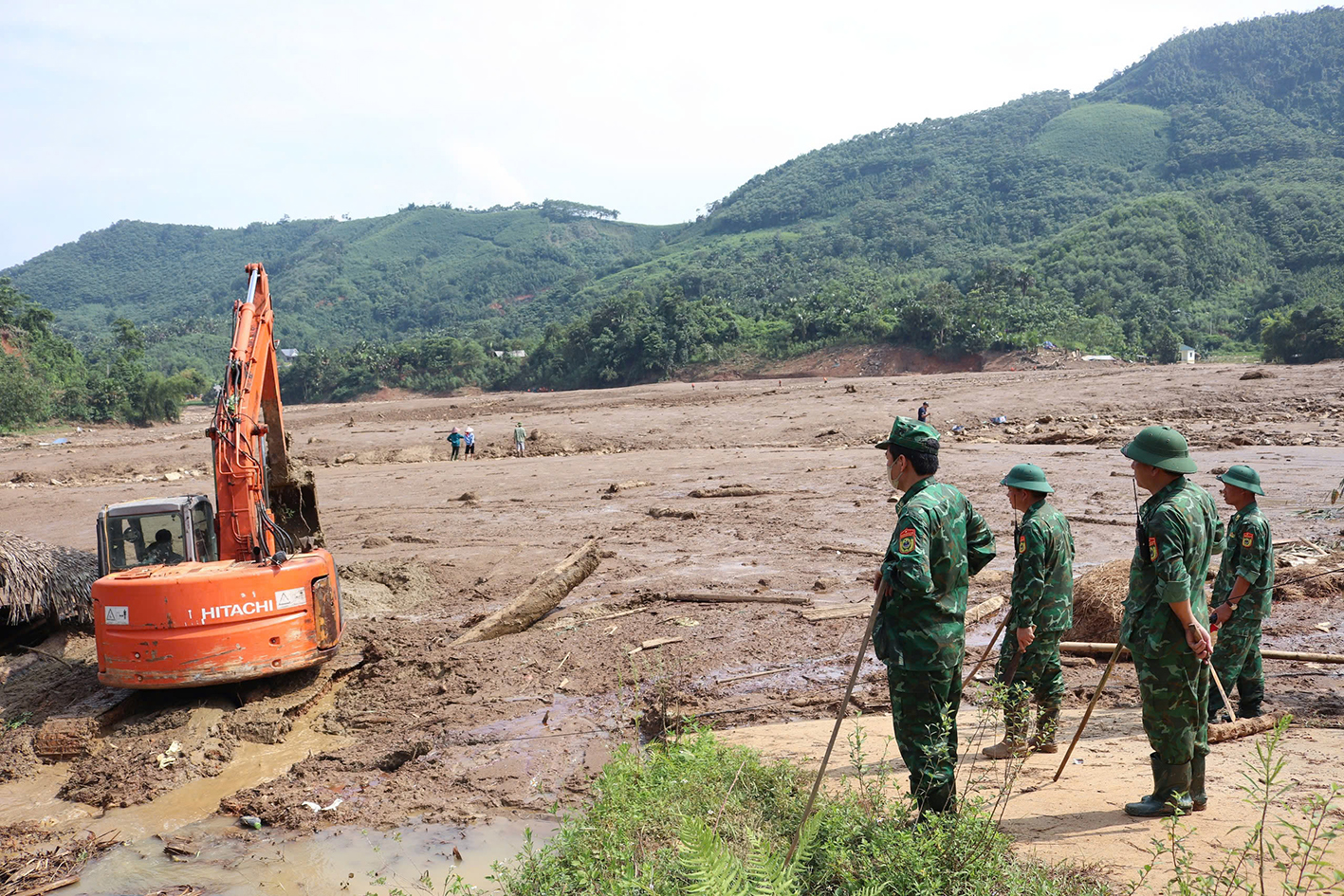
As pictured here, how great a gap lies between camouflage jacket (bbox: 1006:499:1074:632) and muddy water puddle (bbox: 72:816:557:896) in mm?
3339

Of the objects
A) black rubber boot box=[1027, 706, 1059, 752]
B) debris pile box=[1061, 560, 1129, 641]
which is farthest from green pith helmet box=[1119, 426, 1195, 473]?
debris pile box=[1061, 560, 1129, 641]

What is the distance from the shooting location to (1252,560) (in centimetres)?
611

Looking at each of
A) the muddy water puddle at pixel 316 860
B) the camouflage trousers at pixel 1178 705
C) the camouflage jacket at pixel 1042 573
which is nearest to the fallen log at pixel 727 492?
the camouflage jacket at pixel 1042 573

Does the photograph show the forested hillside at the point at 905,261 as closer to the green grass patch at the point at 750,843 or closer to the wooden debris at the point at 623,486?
the wooden debris at the point at 623,486

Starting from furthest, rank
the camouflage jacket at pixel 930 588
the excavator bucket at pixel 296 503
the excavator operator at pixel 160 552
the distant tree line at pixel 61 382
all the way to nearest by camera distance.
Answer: the distant tree line at pixel 61 382
the excavator bucket at pixel 296 503
the excavator operator at pixel 160 552
the camouflage jacket at pixel 930 588

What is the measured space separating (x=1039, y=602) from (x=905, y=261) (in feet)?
308

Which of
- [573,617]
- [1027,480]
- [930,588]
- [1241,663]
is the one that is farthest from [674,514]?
[930,588]

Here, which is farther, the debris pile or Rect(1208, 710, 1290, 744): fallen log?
the debris pile

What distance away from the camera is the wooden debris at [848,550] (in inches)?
496

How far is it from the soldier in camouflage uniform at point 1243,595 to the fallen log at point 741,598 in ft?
15.2

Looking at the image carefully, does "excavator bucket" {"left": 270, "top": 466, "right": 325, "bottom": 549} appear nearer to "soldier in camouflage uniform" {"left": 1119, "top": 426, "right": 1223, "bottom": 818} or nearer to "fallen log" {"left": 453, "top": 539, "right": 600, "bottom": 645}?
"fallen log" {"left": 453, "top": 539, "right": 600, "bottom": 645}

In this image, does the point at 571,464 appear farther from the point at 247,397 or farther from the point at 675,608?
the point at 247,397

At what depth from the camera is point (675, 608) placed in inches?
415

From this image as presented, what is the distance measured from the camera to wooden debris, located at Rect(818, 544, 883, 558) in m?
12.6
